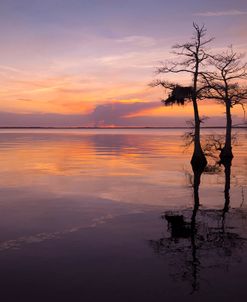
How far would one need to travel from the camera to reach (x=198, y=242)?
426 inches

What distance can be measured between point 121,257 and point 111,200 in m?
7.36

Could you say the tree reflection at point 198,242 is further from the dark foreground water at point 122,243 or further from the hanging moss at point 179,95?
the hanging moss at point 179,95

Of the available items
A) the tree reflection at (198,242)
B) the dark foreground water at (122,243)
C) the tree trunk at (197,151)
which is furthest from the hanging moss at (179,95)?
the tree reflection at (198,242)

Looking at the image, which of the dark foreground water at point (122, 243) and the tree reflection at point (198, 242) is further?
the tree reflection at point (198, 242)

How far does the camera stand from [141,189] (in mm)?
19734

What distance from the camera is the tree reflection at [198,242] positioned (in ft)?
29.6

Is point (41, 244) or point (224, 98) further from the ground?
point (224, 98)

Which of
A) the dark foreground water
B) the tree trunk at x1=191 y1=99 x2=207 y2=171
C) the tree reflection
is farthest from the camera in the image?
the tree trunk at x1=191 y1=99 x2=207 y2=171

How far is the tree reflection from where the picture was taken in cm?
902

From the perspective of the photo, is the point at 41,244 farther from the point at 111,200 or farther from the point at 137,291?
the point at 111,200

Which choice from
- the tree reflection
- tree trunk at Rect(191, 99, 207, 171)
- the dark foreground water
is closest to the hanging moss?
tree trunk at Rect(191, 99, 207, 171)

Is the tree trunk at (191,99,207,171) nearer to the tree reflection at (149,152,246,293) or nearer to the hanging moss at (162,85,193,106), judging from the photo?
the hanging moss at (162,85,193,106)

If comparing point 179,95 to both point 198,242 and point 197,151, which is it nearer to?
point 197,151

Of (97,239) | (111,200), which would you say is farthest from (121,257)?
(111,200)
